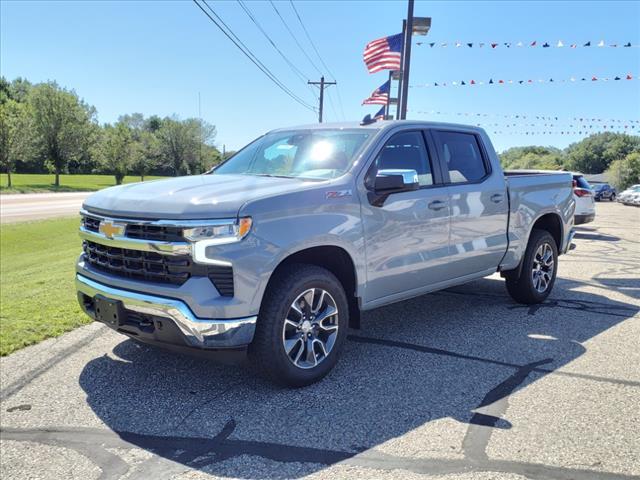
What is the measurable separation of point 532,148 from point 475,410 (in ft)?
553

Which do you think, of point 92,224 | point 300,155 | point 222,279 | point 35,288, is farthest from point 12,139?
point 222,279

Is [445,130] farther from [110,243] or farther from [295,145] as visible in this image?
[110,243]

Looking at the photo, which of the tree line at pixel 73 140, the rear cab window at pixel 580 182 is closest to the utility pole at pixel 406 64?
the rear cab window at pixel 580 182

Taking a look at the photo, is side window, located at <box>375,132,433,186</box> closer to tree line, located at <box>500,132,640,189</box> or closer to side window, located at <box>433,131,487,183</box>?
side window, located at <box>433,131,487,183</box>

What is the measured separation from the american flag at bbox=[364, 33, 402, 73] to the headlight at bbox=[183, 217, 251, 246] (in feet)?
41.4

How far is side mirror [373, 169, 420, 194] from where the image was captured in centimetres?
406

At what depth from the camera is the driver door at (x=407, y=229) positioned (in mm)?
4227

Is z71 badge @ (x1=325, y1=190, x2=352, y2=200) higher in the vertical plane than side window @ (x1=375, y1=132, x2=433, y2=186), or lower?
lower

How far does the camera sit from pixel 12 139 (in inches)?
1811

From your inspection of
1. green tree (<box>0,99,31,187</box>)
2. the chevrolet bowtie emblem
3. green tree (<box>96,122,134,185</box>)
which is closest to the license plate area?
the chevrolet bowtie emblem

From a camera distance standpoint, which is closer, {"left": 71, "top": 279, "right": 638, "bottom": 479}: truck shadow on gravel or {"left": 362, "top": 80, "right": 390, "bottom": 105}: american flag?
Result: {"left": 71, "top": 279, "right": 638, "bottom": 479}: truck shadow on gravel

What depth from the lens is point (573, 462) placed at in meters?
2.88

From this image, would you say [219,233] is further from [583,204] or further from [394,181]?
[583,204]

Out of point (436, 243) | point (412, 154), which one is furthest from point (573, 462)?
point (412, 154)
